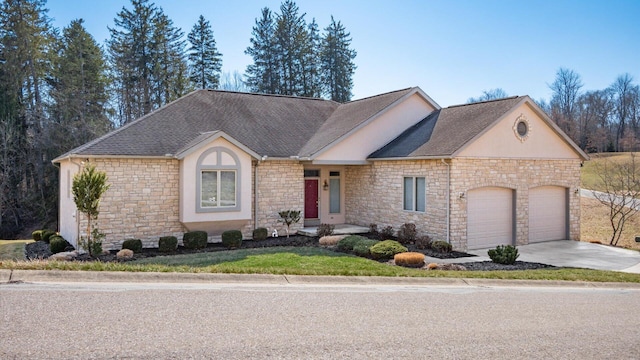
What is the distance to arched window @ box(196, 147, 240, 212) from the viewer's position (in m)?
17.0

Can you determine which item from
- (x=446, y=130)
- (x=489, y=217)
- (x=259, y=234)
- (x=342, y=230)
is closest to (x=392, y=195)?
(x=342, y=230)

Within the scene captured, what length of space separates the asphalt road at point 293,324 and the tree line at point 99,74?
29446 millimetres

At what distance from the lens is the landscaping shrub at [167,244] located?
15.9 meters

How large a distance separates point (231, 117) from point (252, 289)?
13.8 metres

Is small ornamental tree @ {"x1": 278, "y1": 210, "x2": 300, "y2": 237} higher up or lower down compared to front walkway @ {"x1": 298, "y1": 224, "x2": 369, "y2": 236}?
higher up

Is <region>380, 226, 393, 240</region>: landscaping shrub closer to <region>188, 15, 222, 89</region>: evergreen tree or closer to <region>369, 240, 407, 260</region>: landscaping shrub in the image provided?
<region>369, 240, 407, 260</region>: landscaping shrub

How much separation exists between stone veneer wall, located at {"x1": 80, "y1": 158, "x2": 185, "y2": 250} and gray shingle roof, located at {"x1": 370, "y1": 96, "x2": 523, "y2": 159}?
836 centimetres

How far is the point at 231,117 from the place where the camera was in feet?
69.6

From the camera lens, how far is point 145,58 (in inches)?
1516

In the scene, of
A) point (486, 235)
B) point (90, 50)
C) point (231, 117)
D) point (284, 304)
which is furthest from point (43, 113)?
point (284, 304)

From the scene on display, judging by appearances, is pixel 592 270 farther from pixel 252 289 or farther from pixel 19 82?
pixel 19 82

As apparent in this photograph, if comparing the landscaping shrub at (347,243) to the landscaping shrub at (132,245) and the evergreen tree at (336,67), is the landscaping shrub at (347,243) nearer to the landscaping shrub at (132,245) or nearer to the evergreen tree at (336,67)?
the landscaping shrub at (132,245)

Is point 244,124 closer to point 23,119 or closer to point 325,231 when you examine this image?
point 325,231

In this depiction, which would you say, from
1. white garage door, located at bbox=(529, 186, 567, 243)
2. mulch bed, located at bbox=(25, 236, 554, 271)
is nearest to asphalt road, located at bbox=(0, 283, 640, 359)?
mulch bed, located at bbox=(25, 236, 554, 271)
